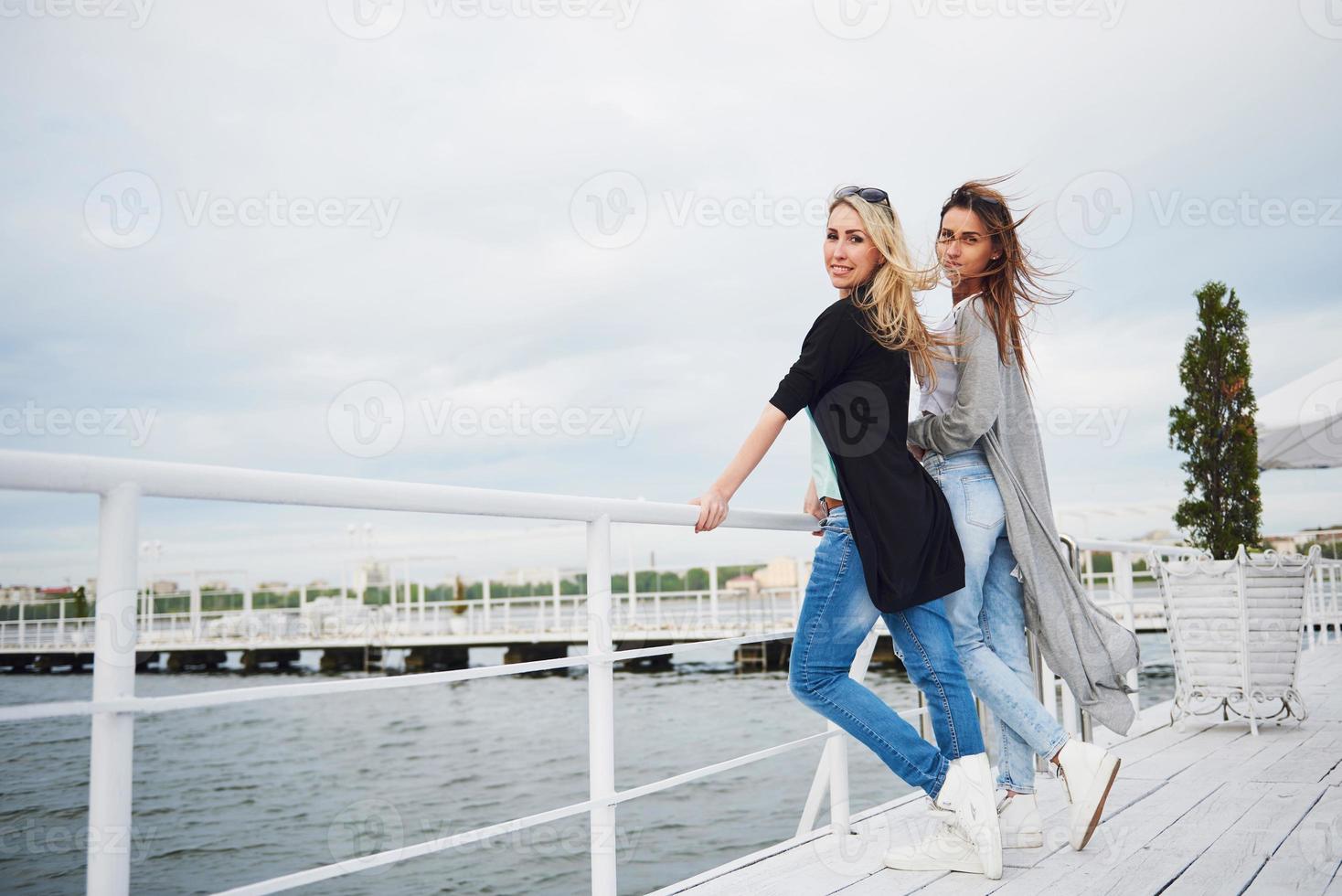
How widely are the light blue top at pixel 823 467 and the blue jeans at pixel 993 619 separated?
241 millimetres

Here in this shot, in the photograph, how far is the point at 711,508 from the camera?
159cm

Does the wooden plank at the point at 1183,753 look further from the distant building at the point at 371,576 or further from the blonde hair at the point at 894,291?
the distant building at the point at 371,576

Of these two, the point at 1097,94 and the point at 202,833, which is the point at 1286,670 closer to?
the point at 1097,94

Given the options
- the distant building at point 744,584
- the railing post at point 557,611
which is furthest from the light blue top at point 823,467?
the railing post at point 557,611

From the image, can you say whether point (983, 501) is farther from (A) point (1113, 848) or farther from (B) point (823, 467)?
(A) point (1113, 848)

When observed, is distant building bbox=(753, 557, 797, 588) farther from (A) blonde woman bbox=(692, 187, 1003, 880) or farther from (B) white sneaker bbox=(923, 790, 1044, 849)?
(A) blonde woman bbox=(692, 187, 1003, 880)

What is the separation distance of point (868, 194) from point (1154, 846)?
1.37 metres

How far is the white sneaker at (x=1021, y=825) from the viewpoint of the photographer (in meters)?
1.79

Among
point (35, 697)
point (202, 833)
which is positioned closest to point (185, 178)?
point (35, 697)

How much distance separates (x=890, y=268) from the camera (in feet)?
5.22

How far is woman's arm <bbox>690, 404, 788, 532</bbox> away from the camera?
1.52 m

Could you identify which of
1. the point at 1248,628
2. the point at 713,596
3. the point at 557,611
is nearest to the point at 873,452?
the point at 1248,628

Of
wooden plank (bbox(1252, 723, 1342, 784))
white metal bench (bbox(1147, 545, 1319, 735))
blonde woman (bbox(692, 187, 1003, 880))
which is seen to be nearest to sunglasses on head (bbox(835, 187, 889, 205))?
blonde woman (bbox(692, 187, 1003, 880))

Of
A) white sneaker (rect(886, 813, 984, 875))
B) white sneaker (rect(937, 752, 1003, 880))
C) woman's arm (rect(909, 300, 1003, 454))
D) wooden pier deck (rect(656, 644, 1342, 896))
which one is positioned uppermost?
woman's arm (rect(909, 300, 1003, 454))
